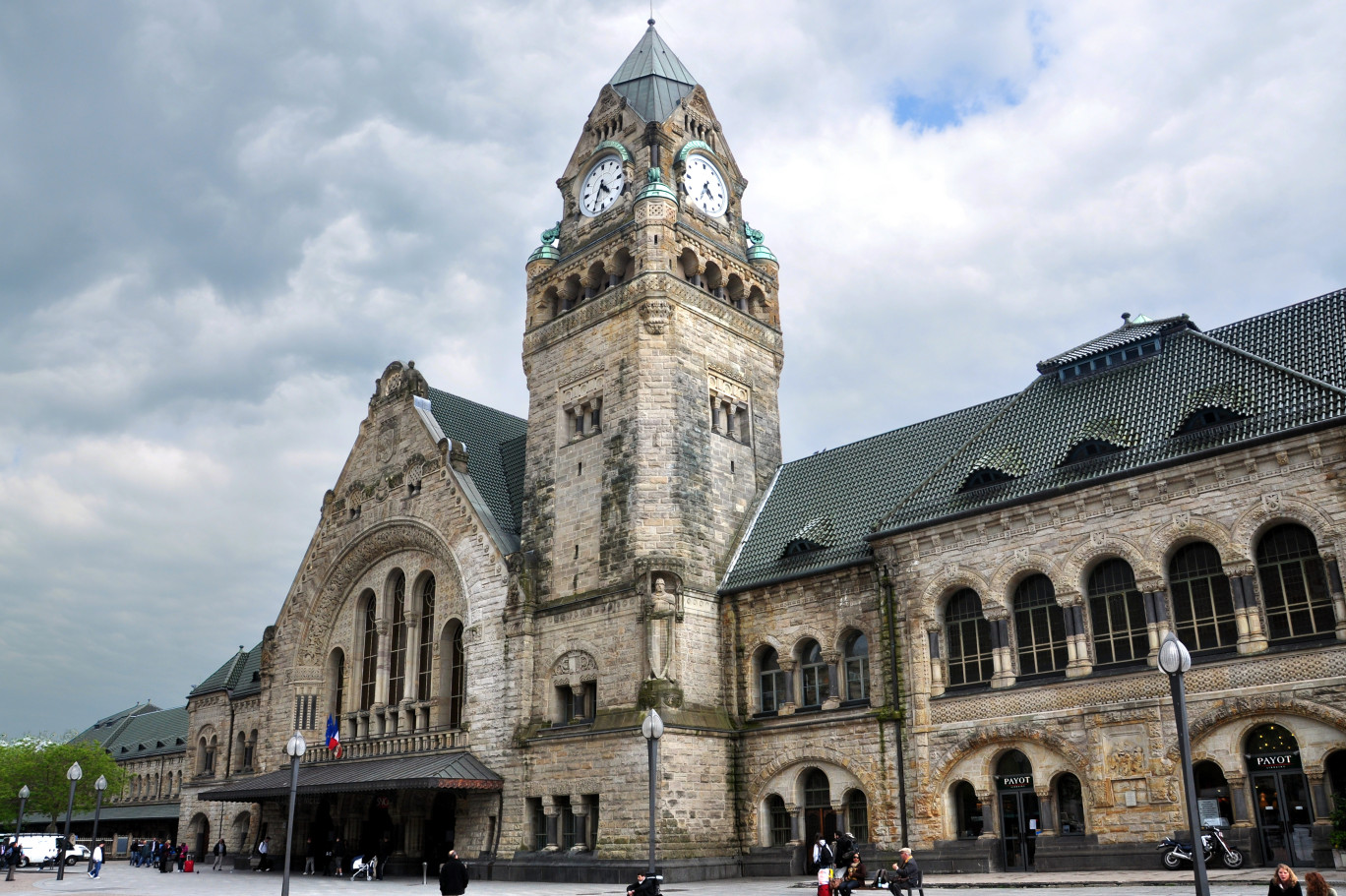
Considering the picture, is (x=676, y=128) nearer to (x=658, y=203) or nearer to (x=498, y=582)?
(x=658, y=203)

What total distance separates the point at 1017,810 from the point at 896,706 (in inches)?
166

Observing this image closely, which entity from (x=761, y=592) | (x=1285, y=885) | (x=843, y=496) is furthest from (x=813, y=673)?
(x=1285, y=885)

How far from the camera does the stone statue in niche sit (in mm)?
33469

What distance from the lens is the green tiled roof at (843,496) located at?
34719mm

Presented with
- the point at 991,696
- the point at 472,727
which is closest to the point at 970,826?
the point at 991,696

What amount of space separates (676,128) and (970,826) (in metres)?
27.4

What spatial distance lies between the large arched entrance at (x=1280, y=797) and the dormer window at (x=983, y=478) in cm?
896

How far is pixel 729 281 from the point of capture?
42188mm

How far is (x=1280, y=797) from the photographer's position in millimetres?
23969

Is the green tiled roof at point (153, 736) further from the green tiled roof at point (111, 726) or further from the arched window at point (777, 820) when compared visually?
the arched window at point (777, 820)

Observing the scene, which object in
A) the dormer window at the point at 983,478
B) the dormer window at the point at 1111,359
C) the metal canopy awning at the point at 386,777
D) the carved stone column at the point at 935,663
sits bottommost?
the metal canopy awning at the point at 386,777

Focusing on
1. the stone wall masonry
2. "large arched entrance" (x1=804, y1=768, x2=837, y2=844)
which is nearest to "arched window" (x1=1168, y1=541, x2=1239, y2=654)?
the stone wall masonry

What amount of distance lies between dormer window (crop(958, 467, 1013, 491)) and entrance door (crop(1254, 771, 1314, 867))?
9778 millimetres

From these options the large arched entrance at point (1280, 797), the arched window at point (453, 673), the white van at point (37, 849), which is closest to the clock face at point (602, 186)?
the arched window at point (453, 673)
